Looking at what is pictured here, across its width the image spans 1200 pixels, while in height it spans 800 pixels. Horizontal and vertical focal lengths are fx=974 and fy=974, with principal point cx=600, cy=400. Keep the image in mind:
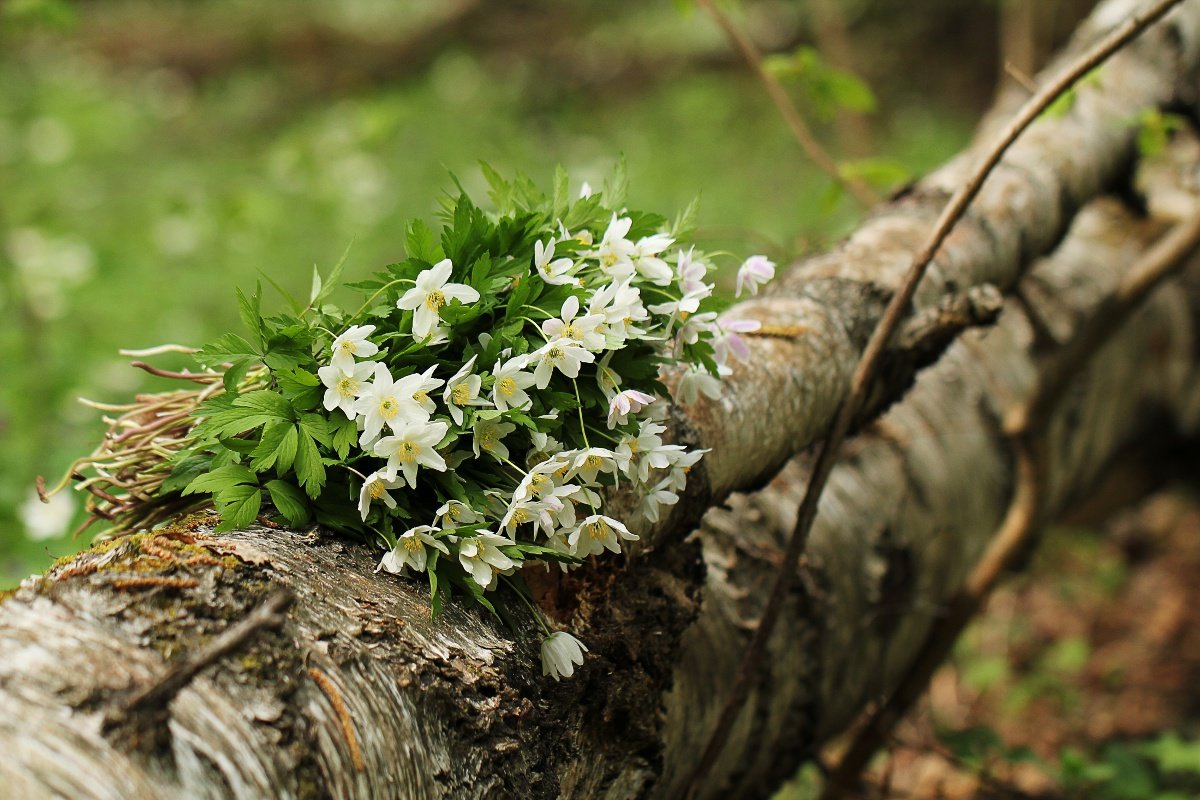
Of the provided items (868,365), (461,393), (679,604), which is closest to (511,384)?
(461,393)

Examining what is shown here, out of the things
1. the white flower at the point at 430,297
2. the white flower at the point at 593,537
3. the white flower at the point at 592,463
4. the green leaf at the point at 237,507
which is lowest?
the white flower at the point at 593,537

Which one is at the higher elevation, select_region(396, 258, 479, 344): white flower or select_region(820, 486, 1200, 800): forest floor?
select_region(396, 258, 479, 344): white flower

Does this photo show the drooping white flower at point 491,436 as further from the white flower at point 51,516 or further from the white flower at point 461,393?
the white flower at point 51,516

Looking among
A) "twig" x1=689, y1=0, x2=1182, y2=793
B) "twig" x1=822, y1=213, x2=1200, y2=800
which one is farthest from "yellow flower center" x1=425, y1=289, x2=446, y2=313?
"twig" x1=822, y1=213, x2=1200, y2=800

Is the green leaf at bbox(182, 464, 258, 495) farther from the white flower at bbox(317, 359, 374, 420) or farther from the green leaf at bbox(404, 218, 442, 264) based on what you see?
the green leaf at bbox(404, 218, 442, 264)

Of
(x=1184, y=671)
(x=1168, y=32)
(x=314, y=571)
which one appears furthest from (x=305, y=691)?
(x=1184, y=671)

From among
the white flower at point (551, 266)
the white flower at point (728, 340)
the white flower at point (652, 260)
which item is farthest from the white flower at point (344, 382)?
the white flower at point (728, 340)
